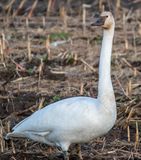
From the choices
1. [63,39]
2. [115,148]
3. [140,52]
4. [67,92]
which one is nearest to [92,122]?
[115,148]

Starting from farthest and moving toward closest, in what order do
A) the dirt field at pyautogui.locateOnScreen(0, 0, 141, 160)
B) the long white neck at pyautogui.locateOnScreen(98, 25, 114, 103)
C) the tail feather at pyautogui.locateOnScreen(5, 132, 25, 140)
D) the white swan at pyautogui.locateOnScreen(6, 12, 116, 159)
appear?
the dirt field at pyautogui.locateOnScreen(0, 0, 141, 160)
the tail feather at pyautogui.locateOnScreen(5, 132, 25, 140)
the long white neck at pyautogui.locateOnScreen(98, 25, 114, 103)
the white swan at pyautogui.locateOnScreen(6, 12, 116, 159)

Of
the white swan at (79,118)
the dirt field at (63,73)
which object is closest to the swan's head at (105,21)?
the white swan at (79,118)

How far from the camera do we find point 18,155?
698 centimetres

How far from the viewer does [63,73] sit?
1020cm

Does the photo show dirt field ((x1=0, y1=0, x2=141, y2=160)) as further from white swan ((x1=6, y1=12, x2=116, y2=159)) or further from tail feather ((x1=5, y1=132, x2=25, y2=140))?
white swan ((x1=6, y1=12, x2=116, y2=159))

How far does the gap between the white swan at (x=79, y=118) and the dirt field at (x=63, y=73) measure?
32 centimetres

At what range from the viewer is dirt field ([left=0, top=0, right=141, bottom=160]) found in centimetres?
729

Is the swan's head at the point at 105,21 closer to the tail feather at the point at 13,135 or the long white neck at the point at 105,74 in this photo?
the long white neck at the point at 105,74

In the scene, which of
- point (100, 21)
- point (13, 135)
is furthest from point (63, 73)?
point (100, 21)

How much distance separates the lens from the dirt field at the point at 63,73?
7.29 m

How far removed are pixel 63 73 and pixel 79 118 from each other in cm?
369

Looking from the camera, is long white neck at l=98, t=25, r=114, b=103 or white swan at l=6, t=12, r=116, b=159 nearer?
white swan at l=6, t=12, r=116, b=159

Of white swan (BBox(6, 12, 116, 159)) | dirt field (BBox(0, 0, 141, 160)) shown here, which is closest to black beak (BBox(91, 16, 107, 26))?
white swan (BBox(6, 12, 116, 159))

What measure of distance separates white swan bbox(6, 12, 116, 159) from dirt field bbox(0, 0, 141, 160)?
316 mm
